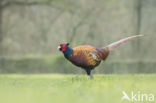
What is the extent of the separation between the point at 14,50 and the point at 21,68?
3943 mm

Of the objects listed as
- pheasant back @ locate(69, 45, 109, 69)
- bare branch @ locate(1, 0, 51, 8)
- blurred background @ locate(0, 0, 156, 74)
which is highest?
pheasant back @ locate(69, 45, 109, 69)

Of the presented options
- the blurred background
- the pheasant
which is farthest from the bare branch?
the pheasant

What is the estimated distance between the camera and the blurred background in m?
23.9

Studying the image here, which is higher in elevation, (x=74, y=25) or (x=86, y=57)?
(x=86, y=57)

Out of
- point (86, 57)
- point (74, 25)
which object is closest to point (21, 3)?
point (74, 25)

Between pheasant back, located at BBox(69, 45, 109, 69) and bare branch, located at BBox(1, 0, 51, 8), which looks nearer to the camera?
pheasant back, located at BBox(69, 45, 109, 69)

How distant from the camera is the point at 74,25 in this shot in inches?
942

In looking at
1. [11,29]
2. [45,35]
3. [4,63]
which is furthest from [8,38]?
[4,63]

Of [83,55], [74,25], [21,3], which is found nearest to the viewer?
[83,55]

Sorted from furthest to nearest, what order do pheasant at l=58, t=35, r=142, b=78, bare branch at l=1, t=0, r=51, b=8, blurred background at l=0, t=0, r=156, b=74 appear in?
bare branch at l=1, t=0, r=51, b=8
blurred background at l=0, t=0, r=156, b=74
pheasant at l=58, t=35, r=142, b=78

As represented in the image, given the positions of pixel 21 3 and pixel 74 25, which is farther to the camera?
pixel 21 3

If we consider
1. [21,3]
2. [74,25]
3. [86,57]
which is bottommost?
[74,25]

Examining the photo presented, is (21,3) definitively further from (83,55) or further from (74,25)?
(83,55)

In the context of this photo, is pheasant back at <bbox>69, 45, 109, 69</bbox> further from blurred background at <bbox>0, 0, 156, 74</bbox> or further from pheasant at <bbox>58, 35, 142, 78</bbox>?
blurred background at <bbox>0, 0, 156, 74</bbox>
